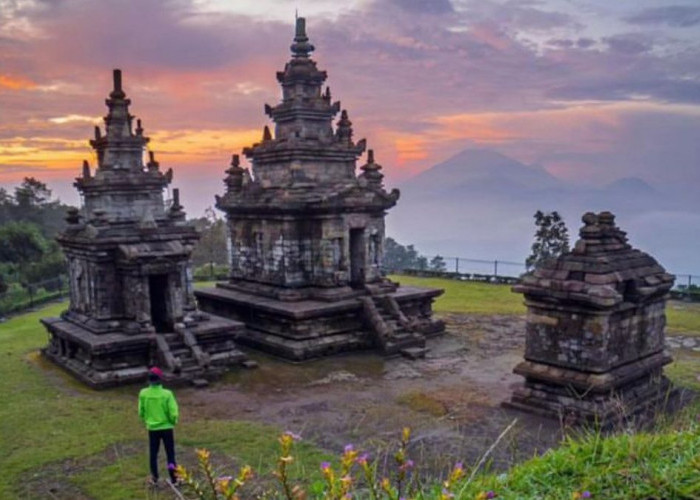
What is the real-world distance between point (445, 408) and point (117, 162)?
35.4 feet

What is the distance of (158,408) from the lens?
31.7 feet

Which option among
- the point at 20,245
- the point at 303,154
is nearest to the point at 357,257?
the point at 303,154

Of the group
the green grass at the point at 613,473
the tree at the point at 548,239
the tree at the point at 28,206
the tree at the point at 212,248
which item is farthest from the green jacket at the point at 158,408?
the tree at the point at 28,206

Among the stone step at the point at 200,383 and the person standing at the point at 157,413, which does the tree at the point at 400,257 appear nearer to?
the stone step at the point at 200,383

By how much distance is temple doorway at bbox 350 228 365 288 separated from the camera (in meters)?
20.5

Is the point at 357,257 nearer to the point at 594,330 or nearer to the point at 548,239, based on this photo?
the point at 594,330

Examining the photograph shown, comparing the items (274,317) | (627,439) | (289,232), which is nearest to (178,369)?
(274,317)

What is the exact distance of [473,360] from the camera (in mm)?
17531

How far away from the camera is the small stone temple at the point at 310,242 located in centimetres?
1872

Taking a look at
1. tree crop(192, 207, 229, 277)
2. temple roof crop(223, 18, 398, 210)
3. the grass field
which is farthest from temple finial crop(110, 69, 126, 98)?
tree crop(192, 207, 229, 277)

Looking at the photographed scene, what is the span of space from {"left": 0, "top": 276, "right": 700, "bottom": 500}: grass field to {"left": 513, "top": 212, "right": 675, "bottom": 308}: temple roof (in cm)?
253

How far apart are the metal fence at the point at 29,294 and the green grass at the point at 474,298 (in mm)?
16514

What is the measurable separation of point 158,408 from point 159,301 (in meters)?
8.37

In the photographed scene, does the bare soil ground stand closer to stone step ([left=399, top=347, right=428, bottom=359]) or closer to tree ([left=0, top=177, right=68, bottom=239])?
stone step ([left=399, top=347, right=428, bottom=359])
